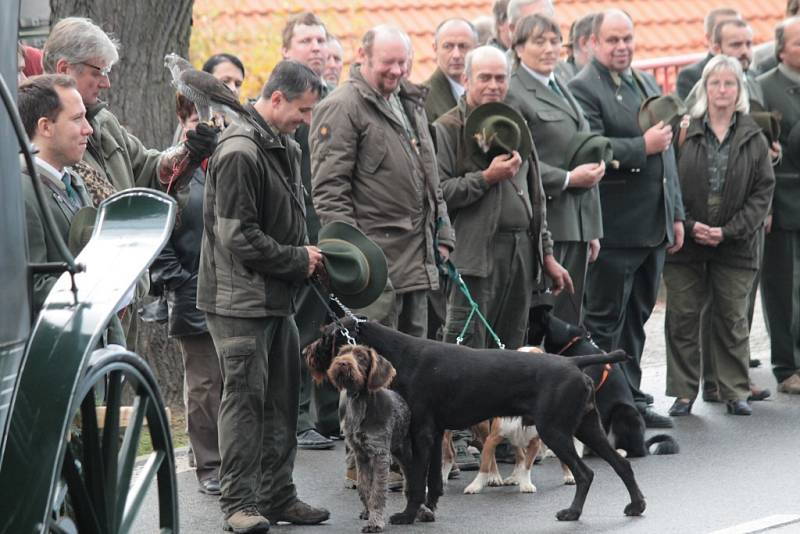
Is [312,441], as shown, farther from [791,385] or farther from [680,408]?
[791,385]

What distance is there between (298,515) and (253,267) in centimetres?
127

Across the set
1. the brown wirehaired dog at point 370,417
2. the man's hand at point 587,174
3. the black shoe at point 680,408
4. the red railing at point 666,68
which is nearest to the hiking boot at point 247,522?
the brown wirehaired dog at point 370,417

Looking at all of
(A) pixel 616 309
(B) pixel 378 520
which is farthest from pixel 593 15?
(B) pixel 378 520

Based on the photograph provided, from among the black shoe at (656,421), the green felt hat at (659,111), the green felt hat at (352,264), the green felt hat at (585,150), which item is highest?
the green felt hat at (659,111)

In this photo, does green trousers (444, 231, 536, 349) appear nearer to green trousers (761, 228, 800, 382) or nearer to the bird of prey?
the bird of prey

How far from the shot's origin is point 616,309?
1034 cm

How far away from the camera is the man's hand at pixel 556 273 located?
9422 mm

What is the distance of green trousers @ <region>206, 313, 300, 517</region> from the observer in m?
7.10

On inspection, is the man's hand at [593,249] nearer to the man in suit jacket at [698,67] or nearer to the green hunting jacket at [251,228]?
the man in suit jacket at [698,67]

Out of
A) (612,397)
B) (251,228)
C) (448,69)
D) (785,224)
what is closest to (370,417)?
(251,228)

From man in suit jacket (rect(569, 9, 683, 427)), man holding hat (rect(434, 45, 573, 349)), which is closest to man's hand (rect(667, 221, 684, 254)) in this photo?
man in suit jacket (rect(569, 9, 683, 427))

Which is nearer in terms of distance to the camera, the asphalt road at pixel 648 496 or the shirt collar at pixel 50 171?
the shirt collar at pixel 50 171

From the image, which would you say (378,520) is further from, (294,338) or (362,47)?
(362,47)

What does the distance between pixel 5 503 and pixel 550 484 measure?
16.3ft
